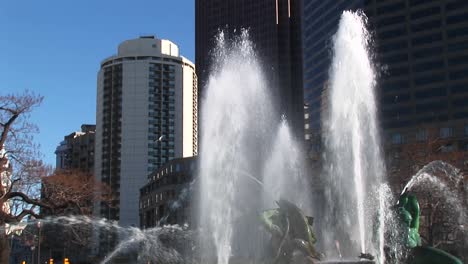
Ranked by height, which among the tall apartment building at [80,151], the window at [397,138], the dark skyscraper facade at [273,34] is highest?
the dark skyscraper facade at [273,34]

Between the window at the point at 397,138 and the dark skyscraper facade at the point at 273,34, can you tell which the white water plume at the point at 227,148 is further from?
the dark skyscraper facade at the point at 273,34

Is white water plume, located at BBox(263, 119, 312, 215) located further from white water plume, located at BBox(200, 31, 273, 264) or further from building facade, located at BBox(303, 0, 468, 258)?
building facade, located at BBox(303, 0, 468, 258)

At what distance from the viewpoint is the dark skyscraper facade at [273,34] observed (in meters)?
168

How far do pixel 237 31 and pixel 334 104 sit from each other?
416 feet

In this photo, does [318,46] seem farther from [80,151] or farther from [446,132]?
[80,151]

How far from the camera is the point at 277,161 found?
56188 millimetres

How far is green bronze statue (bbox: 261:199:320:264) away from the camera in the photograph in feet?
92.1

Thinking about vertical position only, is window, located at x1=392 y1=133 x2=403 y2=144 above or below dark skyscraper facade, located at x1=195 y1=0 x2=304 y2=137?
below

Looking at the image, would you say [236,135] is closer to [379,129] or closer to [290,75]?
[379,129]

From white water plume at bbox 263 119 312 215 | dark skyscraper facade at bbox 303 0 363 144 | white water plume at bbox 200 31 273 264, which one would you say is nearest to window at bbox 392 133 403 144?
dark skyscraper facade at bbox 303 0 363 144

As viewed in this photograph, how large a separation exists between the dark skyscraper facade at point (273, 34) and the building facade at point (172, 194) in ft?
158

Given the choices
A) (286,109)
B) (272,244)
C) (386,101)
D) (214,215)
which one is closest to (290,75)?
(286,109)

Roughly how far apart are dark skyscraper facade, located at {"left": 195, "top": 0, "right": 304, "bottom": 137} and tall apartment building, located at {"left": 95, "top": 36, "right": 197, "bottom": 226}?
981 centimetres

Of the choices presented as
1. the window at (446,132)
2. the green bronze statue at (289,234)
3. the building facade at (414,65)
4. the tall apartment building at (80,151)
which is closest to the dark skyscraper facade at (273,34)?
the tall apartment building at (80,151)
